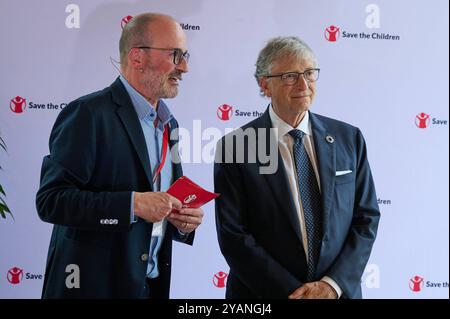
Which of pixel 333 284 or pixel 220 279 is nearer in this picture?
pixel 333 284

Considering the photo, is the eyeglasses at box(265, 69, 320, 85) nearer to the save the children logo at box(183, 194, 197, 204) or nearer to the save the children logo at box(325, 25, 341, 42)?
the save the children logo at box(183, 194, 197, 204)

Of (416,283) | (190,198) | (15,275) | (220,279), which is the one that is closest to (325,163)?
(190,198)

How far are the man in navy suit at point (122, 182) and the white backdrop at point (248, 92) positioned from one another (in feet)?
3.63

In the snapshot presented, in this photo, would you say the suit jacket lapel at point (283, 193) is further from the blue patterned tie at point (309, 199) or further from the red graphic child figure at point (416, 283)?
the red graphic child figure at point (416, 283)

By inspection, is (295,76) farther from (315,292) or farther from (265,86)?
(315,292)

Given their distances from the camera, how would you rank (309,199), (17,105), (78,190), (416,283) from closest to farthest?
(78,190) → (309,199) → (17,105) → (416,283)

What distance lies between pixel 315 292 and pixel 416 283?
5.96 ft

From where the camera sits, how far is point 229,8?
3.88 metres

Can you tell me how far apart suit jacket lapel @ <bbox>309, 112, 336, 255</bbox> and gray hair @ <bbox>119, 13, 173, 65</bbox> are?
2.75ft

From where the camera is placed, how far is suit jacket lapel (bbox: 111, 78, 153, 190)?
2.52 metres

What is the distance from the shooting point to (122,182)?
8.25 feet

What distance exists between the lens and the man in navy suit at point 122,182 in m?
2.40

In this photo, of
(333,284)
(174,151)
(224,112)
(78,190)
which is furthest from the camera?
(224,112)
